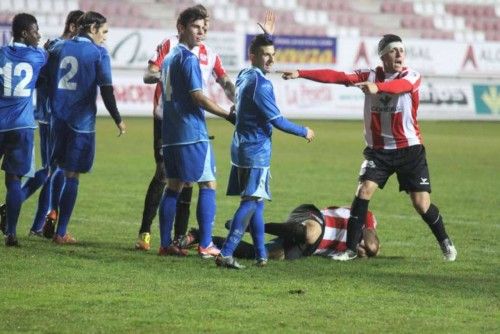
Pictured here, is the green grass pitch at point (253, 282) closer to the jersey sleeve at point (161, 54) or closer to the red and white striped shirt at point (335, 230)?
the red and white striped shirt at point (335, 230)

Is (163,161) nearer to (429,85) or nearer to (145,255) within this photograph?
(145,255)

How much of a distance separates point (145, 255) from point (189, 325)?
288 cm

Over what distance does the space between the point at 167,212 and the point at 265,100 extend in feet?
4.04

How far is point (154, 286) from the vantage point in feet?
25.2

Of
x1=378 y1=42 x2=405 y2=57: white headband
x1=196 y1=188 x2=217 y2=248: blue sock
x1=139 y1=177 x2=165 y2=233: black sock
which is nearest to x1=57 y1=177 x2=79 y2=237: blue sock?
x1=139 y1=177 x2=165 y2=233: black sock

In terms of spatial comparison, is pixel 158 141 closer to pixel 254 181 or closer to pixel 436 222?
pixel 254 181

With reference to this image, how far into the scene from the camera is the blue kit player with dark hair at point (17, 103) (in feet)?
31.5

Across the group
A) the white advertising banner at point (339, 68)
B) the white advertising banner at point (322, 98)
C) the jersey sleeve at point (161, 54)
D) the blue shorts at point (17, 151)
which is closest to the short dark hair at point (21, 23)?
the blue shorts at point (17, 151)

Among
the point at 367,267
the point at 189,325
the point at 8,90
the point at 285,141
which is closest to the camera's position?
the point at 189,325

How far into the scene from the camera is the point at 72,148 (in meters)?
9.84

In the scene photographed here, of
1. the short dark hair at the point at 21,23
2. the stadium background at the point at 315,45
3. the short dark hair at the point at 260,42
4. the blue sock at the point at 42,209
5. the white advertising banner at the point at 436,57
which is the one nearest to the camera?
the short dark hair at the point at 260,42

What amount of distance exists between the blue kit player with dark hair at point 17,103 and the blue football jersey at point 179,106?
1258mm

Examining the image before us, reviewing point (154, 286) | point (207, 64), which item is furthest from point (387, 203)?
point (154, 286)

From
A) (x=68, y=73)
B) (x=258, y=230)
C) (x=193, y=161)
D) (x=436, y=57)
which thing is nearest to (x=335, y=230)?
(x=258, y=230)
